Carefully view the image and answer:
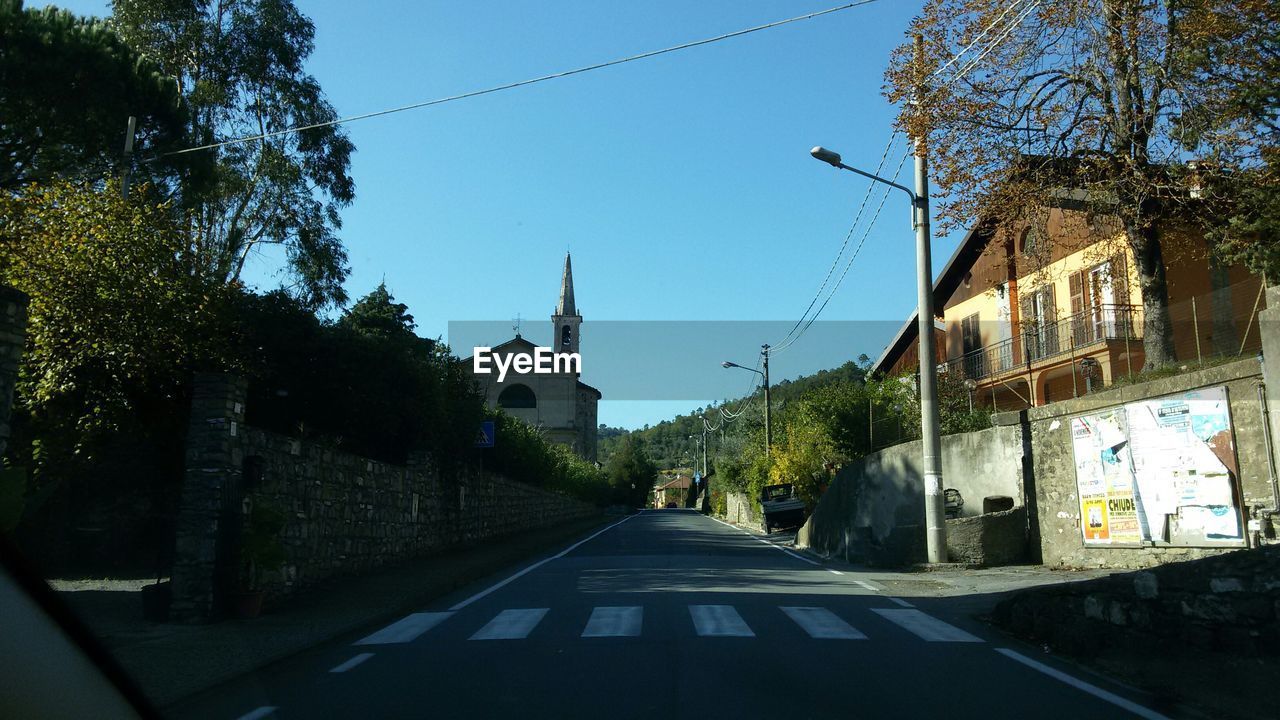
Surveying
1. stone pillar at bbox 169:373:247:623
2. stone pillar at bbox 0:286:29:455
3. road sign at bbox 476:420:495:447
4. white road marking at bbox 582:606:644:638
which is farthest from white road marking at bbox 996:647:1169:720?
road sign at bbox 476:420:495:447

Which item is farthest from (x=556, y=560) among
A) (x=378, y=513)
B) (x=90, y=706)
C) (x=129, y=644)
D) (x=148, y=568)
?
(x=90, y=706)

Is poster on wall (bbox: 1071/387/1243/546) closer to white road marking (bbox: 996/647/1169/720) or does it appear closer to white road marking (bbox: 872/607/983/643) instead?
white road marking (bbox: 872/607/983/643)

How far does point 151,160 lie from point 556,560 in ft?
43.8

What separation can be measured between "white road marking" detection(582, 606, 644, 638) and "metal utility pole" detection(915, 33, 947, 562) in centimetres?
734

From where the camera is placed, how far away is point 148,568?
15.2 metres

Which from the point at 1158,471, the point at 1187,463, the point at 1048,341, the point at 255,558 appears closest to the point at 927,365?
the point at 1158,471

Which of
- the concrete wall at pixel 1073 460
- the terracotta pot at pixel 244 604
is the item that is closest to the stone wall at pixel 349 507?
the terracotta pot at pixel 244 604

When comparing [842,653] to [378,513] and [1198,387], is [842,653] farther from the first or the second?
[378,513]

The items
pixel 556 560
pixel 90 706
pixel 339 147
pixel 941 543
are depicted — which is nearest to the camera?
pixel 90 706

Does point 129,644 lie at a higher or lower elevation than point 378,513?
lower

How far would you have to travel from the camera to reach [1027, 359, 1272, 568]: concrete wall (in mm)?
11609

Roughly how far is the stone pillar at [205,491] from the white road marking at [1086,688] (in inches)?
337

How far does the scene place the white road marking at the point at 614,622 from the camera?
9414 millimetres

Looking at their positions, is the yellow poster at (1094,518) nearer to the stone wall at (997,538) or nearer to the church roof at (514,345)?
the stone wall at (997,538)
